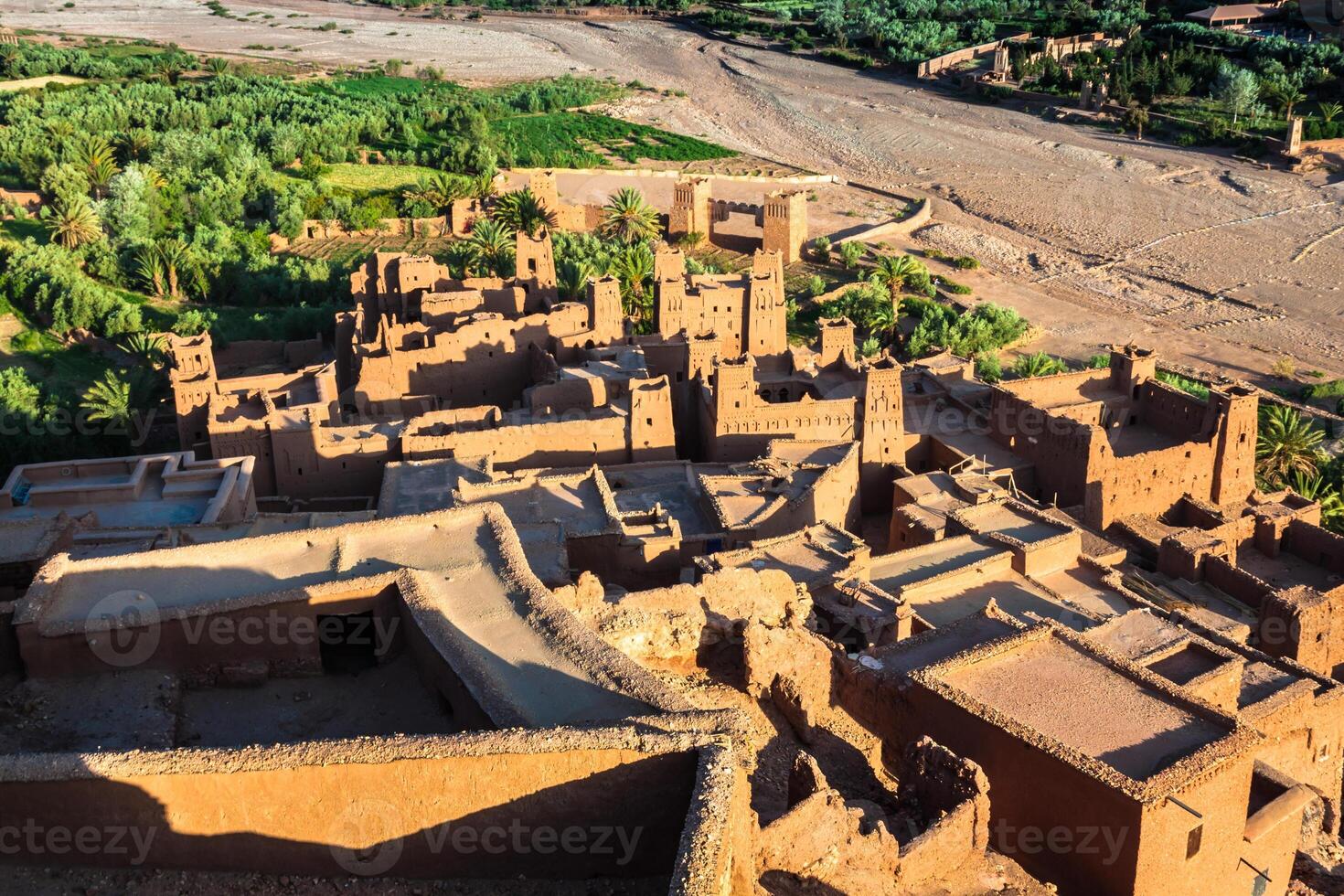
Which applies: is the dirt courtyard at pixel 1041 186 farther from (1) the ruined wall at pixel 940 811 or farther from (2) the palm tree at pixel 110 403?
(1) the ruined wall at pixel 940 811

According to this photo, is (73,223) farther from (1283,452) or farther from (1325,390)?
(1325,390)

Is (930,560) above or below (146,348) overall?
above

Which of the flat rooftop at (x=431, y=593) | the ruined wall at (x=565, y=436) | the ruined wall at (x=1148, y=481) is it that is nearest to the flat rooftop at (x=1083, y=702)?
the flat rooftop at (x=431, y=593)

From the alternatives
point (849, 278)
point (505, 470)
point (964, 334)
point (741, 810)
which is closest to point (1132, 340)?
point (964, 334)

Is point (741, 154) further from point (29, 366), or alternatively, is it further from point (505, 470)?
A: point (505, 470)

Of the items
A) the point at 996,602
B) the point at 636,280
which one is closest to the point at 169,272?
the point at 636,280
